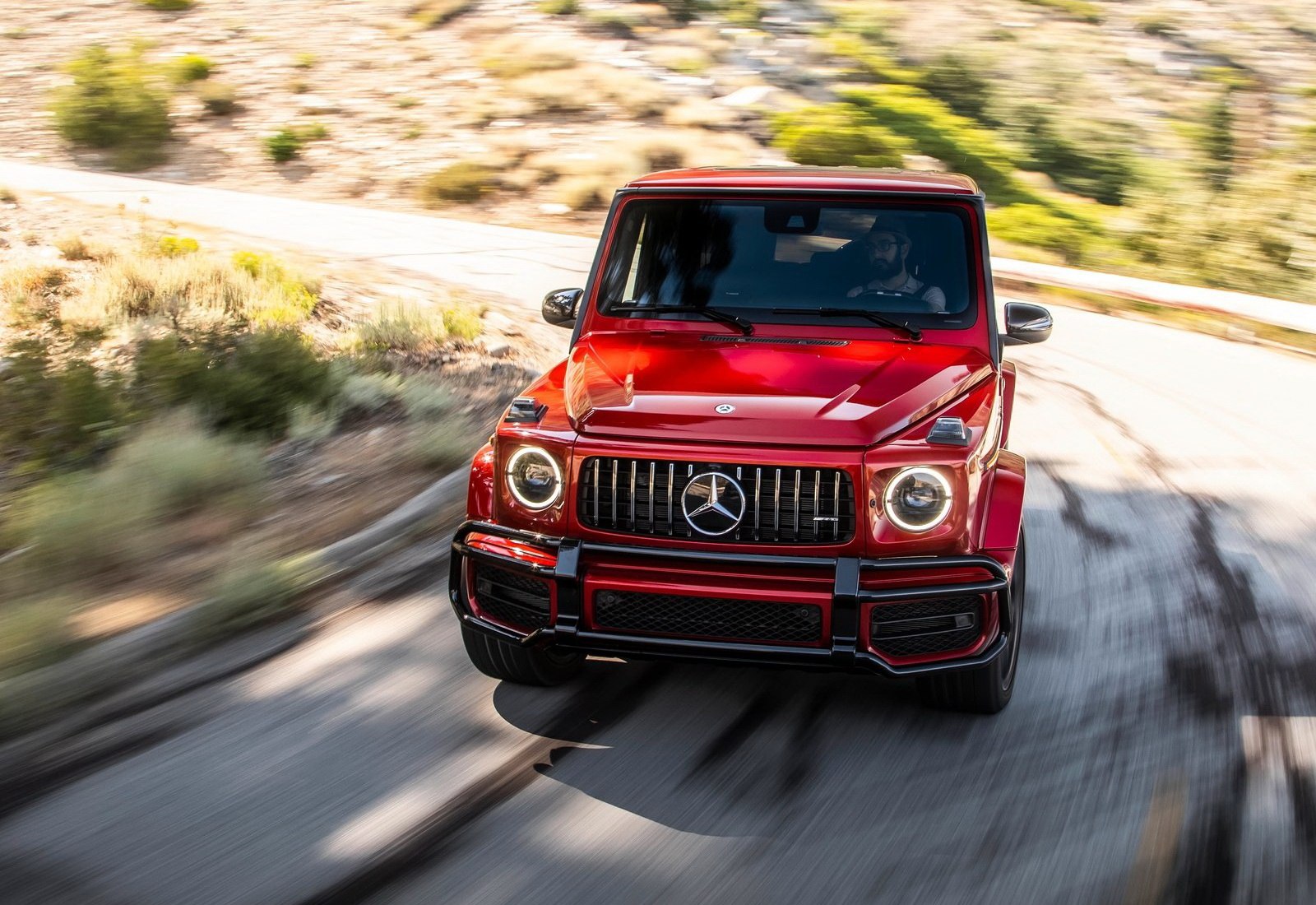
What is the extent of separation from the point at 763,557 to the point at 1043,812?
3.64ft

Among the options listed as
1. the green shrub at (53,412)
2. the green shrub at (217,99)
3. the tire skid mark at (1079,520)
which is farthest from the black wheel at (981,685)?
the green shrub at (217,99)

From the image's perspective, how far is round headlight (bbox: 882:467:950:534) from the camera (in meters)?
3.73

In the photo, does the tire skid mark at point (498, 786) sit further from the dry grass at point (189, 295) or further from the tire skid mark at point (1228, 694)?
the dry grass at point (189, 295)

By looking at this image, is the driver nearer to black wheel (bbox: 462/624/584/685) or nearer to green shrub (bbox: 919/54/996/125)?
black wheel (bbox: 462/624/584/685)

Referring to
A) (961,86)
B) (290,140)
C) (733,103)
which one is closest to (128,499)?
(290,140)

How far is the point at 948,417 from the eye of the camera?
154 inches

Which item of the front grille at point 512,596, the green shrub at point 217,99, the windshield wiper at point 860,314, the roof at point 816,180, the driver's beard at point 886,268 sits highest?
the roof at point 816,180

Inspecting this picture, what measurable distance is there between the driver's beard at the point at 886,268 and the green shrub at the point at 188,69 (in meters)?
26.2

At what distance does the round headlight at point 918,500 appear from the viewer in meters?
3.73

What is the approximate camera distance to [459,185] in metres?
21.2

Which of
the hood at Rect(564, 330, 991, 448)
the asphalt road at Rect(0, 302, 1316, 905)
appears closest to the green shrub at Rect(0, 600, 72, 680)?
the asphalt road at Rect(0, 302, 1316, 905)

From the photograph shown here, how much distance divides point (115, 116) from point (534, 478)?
22.4 meters

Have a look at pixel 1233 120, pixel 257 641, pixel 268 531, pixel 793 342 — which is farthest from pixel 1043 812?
pixel 1233 120

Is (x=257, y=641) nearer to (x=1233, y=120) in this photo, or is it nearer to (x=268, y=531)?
(x=268, y=531)
